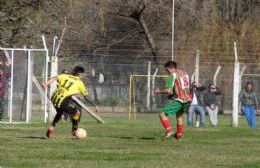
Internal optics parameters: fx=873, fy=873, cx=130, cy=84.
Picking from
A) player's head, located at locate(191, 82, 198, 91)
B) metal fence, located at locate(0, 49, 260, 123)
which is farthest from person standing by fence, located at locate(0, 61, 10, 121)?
player's head, located at locate(191, 82, 198, 91)

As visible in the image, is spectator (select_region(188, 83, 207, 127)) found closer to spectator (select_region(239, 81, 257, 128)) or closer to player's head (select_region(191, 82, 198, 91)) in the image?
player's head (select_region(191, 82, 198, 91))

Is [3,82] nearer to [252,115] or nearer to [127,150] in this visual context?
[252,115]

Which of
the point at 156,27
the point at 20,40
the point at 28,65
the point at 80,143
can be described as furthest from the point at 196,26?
the point at 80,143

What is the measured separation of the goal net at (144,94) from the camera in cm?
3500

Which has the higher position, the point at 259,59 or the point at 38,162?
the point at 259,59

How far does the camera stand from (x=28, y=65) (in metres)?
27.4

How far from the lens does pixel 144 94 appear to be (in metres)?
35.4

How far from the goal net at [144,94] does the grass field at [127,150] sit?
12.8 m

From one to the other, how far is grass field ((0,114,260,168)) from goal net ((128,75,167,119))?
12.8m

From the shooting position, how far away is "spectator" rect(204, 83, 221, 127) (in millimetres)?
28991

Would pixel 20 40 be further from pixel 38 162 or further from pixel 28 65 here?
pixel 38 162

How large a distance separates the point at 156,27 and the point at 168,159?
3308 centimetres

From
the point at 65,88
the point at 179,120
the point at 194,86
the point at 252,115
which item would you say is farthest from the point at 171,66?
the point at 194,86

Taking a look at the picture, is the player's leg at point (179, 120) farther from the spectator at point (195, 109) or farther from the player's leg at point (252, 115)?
the player's leg at point (252, 115)
